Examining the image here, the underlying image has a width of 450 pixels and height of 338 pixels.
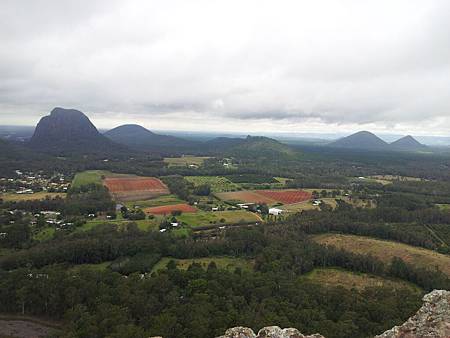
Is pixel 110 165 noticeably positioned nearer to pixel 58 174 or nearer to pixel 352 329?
pixel 58 174

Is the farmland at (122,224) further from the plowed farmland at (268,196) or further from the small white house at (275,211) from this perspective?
the plowed farmland at (268,196)

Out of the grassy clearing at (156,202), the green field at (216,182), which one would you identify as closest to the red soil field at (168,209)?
the grassy clearing at (156,202)

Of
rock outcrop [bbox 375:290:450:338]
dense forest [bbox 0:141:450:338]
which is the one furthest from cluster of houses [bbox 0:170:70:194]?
rock outcrop [bbox 375:290:450:338]

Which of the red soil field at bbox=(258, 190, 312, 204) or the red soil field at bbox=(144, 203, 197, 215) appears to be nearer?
the red soil field at bbox=(144, 203, 197, 215)

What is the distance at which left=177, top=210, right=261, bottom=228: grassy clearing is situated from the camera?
318 feet

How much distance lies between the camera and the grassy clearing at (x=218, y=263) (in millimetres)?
66500

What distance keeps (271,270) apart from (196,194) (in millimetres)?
79444

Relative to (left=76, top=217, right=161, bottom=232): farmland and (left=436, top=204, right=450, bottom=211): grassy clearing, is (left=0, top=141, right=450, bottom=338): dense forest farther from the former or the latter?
(left=436, top=204, right=450, bottom=211): grassy clearing

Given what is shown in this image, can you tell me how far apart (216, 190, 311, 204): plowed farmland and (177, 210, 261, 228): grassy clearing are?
20977 mm

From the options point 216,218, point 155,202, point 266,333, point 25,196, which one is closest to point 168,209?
point 155,202

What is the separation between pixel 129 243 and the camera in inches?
2869

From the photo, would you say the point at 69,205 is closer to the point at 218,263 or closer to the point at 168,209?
the point at 168,209

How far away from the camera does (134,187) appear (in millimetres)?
145375

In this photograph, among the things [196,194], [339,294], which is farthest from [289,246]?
[196,194]
